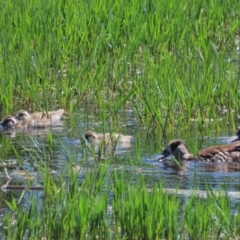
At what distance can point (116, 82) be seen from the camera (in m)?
10.1

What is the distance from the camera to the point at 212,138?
862cm

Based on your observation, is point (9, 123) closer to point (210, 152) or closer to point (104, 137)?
point (104, 137)

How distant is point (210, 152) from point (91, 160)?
861 mm

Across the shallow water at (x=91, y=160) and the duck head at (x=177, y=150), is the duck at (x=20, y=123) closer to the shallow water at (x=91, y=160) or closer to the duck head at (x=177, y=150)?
the shallow water at (x=91, y=160)

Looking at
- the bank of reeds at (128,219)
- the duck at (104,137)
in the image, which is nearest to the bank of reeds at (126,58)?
the duck at (104,137)

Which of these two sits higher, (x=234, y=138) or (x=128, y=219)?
(x=234, y=138)

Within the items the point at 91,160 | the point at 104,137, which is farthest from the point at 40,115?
the point at 91,160

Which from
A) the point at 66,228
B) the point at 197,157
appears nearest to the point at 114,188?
the point at 66,228

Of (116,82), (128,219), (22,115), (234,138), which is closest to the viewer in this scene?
(128,219)

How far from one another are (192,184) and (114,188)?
1.15 meters

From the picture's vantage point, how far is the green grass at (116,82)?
18.6 ft

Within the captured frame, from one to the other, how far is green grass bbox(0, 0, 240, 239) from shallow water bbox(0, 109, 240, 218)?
67 mm

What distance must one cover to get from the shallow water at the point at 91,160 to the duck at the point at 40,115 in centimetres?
8

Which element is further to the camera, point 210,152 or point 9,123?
point 9,123
